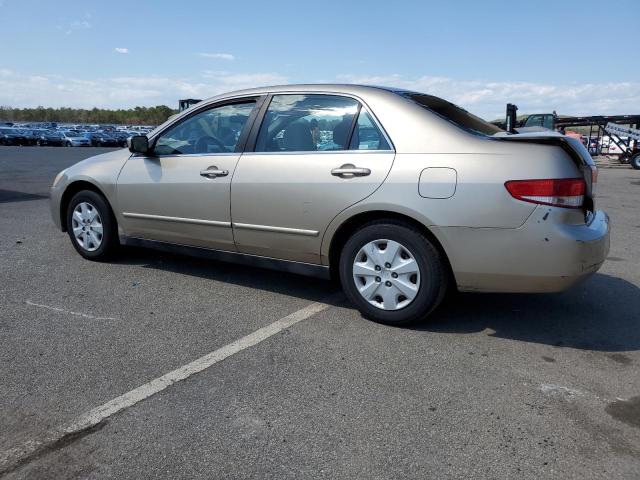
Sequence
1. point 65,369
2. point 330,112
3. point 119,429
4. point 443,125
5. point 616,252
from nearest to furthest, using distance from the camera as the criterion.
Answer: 1. point 119,429
2. point 65,369
3. point 443,125
4. point 330,112
5. point 616,252

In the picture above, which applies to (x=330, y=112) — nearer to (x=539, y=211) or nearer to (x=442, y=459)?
(x=539, y=211)

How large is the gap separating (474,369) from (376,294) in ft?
2.92

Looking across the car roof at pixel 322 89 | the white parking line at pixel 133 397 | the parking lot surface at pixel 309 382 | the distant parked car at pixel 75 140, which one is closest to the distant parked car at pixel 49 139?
the distant parked car at pixel 75 140

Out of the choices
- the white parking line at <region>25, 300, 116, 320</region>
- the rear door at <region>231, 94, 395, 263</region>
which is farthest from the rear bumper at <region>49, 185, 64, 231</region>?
the rear door at <region>231, 94, 395, 263</region>

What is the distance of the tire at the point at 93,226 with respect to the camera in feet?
17.3

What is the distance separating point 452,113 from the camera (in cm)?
412

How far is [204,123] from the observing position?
475 cm

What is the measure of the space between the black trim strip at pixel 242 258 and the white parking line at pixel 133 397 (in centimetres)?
34

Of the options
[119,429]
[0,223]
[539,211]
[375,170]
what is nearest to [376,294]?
[375,170]

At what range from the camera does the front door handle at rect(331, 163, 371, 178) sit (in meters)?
3.77

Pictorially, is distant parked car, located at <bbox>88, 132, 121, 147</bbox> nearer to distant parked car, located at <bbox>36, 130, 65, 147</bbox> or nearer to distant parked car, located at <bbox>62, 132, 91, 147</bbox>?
distant parked car, located at <bbox>62, 132, 91, 147</bbox>

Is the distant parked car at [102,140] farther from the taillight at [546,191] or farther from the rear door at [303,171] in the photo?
the taillight at [546,191]

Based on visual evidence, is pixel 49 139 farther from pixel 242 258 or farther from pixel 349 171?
pixel 349 171

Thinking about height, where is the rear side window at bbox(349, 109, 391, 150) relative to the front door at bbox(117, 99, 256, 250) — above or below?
above
